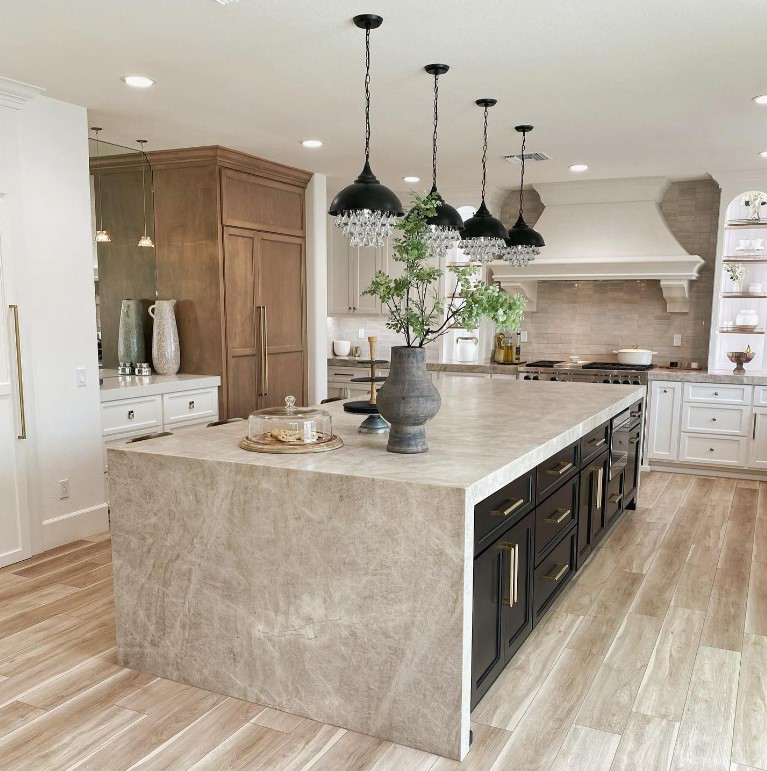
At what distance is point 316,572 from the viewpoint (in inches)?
96.6

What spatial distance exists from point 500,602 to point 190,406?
10.6 ft

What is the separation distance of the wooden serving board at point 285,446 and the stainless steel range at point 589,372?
160 inches

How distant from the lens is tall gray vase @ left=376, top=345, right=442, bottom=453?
2582 millimetres

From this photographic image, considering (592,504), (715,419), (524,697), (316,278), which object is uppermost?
(316,278)

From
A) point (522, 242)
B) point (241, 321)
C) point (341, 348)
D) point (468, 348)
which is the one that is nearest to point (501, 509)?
point (522, 242)

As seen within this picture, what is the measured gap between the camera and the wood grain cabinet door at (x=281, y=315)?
5.90 metres

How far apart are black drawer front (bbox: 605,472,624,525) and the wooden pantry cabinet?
9.28ft

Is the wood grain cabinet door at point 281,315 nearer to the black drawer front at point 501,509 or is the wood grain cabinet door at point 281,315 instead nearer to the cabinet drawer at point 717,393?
the cabinet drawer at point 717,393

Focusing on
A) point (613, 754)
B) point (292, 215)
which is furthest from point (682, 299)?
point (613, 754)

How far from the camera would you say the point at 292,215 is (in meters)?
6.17

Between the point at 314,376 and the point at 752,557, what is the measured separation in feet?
12.3

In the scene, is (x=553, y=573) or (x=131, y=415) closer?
(x=553, y=573)

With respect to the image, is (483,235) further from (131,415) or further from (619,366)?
(619,366)

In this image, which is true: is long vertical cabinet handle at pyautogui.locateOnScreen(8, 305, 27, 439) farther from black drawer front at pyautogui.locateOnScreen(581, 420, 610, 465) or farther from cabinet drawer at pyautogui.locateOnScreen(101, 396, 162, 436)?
black drawer front at pyautogui.locateOnScreen(581, 420, 610, 465)
